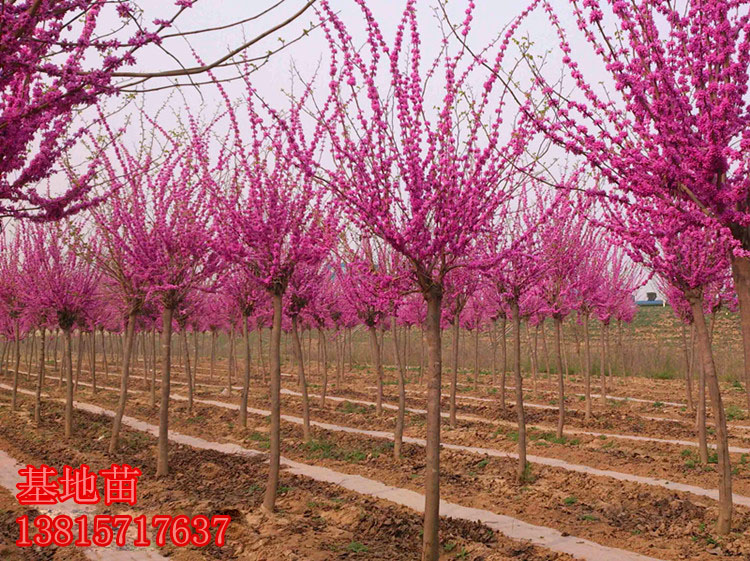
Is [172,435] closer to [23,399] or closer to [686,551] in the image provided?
[23,399]

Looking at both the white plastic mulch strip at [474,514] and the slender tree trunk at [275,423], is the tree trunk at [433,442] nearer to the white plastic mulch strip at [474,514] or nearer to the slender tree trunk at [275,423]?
the white plastic mulch strip at [474,514]

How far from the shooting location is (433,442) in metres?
5.87

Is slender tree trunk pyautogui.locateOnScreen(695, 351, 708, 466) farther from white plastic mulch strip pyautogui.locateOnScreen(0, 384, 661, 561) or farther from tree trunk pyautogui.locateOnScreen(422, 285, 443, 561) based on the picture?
tree trunk pyautogui.locateOnScreen(422, 285, 443, 561)

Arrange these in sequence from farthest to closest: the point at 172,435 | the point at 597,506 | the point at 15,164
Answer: the point at 172,435 < the point at 597,506 < the point at 15,164

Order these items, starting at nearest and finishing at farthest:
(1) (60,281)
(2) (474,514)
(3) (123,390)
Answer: (2) (474,514), (3) (123,390), (1) (60,281)

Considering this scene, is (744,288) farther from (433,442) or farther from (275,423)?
(275,423)

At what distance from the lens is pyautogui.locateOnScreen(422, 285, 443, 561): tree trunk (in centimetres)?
571

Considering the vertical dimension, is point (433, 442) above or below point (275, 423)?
above

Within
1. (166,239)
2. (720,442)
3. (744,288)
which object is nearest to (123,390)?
(166,239)

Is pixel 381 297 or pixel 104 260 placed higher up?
pixel 104 260

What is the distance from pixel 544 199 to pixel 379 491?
5.86 meters

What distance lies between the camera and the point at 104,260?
12.0 metres

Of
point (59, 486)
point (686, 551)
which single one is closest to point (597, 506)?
point (686, 551)

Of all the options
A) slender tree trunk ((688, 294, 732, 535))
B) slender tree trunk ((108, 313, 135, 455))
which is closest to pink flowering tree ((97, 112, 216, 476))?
slender tree trunk ((108, 313, 135, 455))
